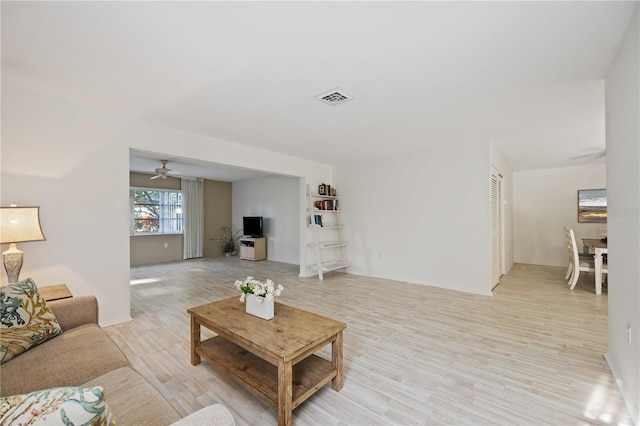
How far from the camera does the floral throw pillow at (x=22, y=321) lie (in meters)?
1.53

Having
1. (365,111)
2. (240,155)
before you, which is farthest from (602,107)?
(240,155)

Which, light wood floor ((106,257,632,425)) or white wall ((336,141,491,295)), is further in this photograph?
white wall ((336,141,491,295))

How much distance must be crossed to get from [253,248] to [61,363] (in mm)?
6218

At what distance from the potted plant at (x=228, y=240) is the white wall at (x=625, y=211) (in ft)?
26.7

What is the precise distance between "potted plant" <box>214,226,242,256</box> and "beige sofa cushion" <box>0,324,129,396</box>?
6.80 meters

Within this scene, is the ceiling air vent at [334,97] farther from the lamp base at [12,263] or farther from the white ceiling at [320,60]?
the lamp base at [12,263]

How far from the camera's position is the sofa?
3.63ft

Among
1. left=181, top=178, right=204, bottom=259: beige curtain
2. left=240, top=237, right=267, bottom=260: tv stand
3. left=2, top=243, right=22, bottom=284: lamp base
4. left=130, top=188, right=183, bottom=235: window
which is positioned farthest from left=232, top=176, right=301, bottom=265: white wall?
left=2, top=243, right=22, bottom=284: lamp base

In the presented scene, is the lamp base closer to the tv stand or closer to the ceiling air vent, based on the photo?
the ceiling air vent

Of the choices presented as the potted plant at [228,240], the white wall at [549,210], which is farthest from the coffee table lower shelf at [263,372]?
the white wall at [549,210]

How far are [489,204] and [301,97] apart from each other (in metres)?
3.41

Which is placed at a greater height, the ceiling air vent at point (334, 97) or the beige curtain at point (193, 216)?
the ceiling air vent at point (334, 97)

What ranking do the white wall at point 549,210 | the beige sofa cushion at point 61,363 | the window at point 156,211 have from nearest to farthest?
the beige sofa cushion at point 61,363
the white wall at point 549,210
the window at point 156,211

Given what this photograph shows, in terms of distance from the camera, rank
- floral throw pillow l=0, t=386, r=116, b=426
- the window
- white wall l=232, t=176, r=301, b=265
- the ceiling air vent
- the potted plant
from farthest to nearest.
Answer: the potted plant < white wall l=232, t=176, r=301, b=265 < the window < the ceiling air vent < floral throw pillow l=0, t=386, r=116, b=426
